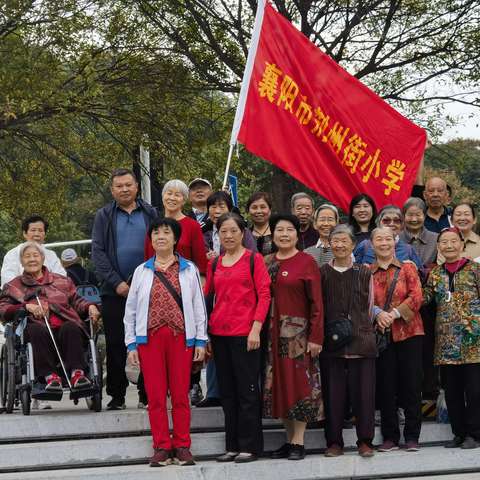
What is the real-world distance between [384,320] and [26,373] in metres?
2.87

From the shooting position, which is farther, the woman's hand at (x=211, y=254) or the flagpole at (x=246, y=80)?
the flagpole at (x=246, y=80)

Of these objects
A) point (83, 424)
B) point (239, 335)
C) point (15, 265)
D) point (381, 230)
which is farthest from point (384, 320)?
point (15, 265)

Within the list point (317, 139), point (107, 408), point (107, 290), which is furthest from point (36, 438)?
point (317, 139)

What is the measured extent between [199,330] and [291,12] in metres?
9.11

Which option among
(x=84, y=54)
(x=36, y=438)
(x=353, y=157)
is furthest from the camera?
(x=84, y=54)

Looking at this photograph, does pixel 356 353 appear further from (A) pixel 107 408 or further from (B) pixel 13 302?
(B) pixel 13 302

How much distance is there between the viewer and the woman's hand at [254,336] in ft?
25.1

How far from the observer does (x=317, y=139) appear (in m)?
9.36

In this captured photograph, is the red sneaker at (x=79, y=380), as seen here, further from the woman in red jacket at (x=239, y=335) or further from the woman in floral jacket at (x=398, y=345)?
the woman in floral jacket at (x=398, y=345)

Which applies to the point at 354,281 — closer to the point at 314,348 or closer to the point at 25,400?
the point at 314,348

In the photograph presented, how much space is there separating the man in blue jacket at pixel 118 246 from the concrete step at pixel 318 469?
1.21m

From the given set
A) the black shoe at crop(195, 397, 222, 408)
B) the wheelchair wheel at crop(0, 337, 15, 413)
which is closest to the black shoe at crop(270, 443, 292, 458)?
the black shoe at crop(195, 397, 222, 408)

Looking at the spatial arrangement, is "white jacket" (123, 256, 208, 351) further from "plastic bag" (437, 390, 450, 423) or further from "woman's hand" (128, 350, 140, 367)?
"plastic bag" (437, 390, 450, 423)

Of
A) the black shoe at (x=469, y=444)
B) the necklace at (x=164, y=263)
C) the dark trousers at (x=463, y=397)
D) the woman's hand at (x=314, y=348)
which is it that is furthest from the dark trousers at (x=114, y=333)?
the black shoe at (x=469, y=444)
